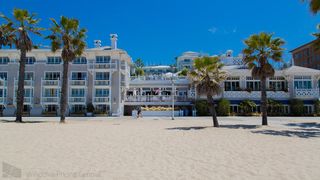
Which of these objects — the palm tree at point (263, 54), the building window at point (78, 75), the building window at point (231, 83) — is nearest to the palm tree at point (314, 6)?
the palm tree at point (263, 54)

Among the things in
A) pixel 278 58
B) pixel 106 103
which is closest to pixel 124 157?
pixel 278 58

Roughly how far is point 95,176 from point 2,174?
2.59m

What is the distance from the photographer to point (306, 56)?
72250 millimetres

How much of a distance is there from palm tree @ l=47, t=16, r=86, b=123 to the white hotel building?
16.4 m

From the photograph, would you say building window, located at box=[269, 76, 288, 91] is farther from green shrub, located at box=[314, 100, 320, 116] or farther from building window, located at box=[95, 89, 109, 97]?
building window, located at box=[95, 89, 109, 97]

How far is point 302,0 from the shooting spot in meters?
19.2

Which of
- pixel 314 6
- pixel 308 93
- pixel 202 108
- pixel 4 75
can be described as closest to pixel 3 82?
pixel 4 75

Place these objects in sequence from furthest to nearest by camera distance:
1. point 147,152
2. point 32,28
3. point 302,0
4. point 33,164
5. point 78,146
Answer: point 32,28 → point 302,0 → point 78,146 → point 147,152 → point 33,164

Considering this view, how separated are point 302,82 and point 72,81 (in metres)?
40.6

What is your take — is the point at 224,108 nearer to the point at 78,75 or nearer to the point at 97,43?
the point at 78,75

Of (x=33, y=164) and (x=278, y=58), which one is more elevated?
(x=278, y=58)

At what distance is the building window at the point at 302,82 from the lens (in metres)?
44.6

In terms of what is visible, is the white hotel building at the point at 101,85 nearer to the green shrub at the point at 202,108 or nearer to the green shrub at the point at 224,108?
the green shrub at the point at 224,108

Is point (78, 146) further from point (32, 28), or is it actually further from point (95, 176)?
point (32, 28)
